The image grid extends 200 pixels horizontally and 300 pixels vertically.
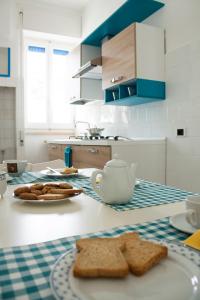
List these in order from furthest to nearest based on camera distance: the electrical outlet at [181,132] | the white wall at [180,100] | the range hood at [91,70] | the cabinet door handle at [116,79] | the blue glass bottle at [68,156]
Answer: the blue glass bottle at [68,156], the range hood at [91,70], the cabinet door handle at [116,79], the electrical outlet at [181,132], the white wall at [180,100]

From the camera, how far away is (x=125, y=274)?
1.32 ft

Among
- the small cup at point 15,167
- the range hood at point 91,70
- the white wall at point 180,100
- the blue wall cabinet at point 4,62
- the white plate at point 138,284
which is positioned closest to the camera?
the white plate at point 138,284

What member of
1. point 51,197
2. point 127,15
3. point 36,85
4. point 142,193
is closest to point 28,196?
point 51,197

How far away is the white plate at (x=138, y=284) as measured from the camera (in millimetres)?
362

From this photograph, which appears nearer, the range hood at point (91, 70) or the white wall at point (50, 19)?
the range hood at point (91, 70)

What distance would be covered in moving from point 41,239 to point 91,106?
12.9ft

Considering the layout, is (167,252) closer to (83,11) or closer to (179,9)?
(179,9)

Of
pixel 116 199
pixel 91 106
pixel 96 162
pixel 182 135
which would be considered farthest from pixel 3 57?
pixel 116 199

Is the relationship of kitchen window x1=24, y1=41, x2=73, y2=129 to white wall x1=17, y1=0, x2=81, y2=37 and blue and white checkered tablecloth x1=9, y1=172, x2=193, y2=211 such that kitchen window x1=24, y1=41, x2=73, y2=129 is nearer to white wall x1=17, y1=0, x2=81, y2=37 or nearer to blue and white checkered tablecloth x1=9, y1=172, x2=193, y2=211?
white wall x1=17, y1=0, x2=81, y2=37

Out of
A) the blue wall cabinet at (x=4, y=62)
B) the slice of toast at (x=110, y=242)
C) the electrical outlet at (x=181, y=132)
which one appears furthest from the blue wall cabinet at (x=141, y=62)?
the slice of toast at (x=110, y=242)

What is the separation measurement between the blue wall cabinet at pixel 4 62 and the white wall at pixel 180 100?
211 cm

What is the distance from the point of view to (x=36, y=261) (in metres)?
0.50

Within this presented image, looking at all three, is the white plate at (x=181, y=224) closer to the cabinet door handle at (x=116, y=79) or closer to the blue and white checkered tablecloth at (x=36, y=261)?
the blue and white checkered tablecloth at (x=36, y=261)

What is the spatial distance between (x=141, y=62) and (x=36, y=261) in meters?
2.47
